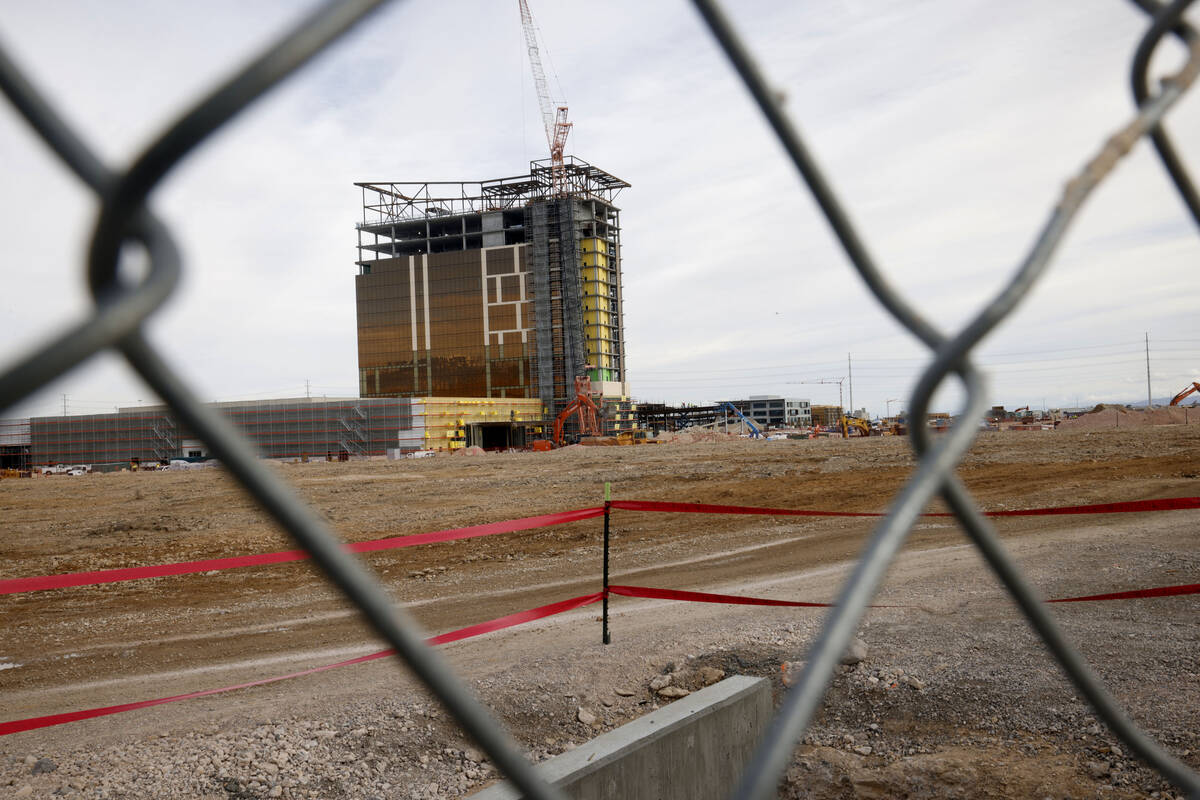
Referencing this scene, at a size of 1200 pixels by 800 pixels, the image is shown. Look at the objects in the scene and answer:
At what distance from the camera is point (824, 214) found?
2.78 ft

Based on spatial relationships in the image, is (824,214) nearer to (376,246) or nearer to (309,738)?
(309,738)

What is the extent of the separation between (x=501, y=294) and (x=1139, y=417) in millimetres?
60903

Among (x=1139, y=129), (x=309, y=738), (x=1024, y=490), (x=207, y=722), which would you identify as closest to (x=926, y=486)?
(x=1139, y=129)

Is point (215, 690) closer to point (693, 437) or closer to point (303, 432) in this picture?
point (693, 437)

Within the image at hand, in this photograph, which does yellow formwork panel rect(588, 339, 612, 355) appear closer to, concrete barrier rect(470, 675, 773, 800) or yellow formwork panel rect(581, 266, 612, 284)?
yellow formwork panel rect(581, 266, 612, 284)

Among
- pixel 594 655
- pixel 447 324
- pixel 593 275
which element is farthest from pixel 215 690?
pixel 447 324

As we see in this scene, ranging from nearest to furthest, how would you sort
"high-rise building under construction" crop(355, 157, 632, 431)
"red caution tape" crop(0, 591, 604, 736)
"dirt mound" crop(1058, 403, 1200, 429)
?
"red caution tape" crop(0, 591, 604, 736)
"dirt mound" crop(1058, 403, 1200, 429)
"high-rise building under construction" crop(355, 157, 632, 431)

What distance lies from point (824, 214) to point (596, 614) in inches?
362

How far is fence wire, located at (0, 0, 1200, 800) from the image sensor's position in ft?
1.57

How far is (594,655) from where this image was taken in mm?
7441

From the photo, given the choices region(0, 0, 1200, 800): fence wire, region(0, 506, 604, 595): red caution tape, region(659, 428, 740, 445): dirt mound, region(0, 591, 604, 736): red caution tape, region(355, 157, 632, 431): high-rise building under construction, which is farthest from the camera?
region(355, 157, 632, 431): high-rise building under construction

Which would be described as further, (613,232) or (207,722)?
(613,232)

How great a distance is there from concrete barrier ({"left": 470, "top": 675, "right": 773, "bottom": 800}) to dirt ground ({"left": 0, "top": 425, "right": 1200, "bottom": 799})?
1078 millimetres

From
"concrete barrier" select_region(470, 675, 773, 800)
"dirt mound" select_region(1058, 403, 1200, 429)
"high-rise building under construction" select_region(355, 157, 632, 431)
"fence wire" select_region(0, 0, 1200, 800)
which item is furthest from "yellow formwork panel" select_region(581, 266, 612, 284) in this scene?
"fence wire" select_region(0, 0, 1200, 800)
